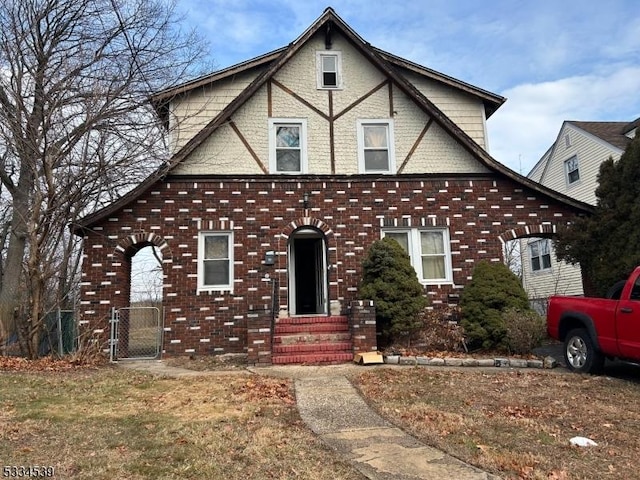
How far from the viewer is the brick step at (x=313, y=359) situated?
10125 millimetres

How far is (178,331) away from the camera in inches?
467

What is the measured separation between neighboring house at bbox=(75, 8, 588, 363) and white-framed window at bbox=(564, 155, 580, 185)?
1070 cm

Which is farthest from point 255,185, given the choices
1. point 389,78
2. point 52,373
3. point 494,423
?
point 494,423

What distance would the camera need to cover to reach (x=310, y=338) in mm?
10930

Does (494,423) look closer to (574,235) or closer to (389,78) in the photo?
(574,235)

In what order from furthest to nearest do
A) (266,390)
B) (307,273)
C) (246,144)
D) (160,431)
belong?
(307,273)
(246,144)
(266,390)
(160,431)

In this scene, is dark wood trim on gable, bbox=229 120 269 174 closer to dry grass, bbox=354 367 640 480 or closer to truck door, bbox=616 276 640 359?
dry grass, bbox=354 367 640 480

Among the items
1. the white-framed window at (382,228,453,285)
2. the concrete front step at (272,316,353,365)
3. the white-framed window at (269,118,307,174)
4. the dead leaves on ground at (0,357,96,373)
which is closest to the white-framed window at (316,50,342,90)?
the white-framed window at (269,118,307,174)

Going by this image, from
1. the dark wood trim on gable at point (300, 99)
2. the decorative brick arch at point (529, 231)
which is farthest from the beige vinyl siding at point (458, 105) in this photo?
the dark wood trim on gable at point (300, 99)

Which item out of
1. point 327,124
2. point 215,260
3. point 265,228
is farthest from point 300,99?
point 215,260

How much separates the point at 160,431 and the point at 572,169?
22758mm

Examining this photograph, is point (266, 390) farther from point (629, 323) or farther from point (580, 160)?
point (580, 160)

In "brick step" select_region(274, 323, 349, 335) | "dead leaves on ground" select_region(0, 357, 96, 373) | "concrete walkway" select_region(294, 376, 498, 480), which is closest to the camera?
"concrete walkway" select_region(294, 376, 498, 480)

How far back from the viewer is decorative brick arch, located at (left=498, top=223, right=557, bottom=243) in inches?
511
